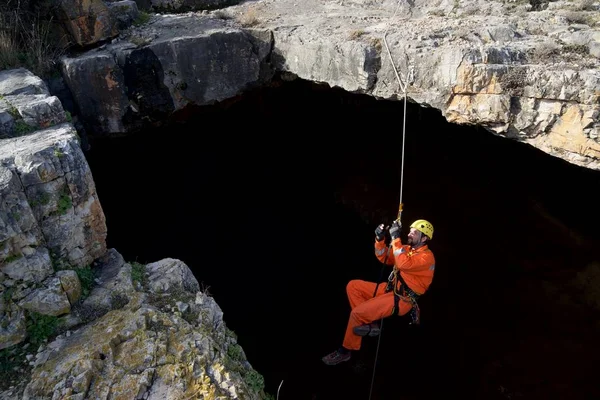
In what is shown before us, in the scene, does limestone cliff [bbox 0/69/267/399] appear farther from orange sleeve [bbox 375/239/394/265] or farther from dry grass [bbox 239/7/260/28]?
dry grass [bbox 239/7/260/28]

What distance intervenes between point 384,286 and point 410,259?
79 cm

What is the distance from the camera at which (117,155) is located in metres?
6.51

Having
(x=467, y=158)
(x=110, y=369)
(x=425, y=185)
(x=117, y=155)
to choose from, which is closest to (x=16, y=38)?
(x=117, y=155)

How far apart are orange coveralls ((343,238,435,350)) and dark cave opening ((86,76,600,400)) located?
881 mm

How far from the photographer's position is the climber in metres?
4.61

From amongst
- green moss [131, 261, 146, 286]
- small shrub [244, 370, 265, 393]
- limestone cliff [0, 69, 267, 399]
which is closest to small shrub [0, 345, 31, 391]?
limestone cliff [0, 69, 267, 399]

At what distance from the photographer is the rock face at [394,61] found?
147 inches

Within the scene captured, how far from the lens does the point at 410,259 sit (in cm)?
458

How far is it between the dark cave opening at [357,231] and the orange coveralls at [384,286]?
88 cm

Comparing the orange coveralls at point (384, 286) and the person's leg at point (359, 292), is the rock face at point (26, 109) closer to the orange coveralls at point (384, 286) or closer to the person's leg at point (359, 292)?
the orange coveralls at point (384, 286)

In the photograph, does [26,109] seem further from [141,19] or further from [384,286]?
[384,286]

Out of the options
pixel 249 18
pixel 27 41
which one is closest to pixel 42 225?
pixel 27 41

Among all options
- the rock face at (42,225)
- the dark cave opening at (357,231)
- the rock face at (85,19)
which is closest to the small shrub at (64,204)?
the rock face at (42,225)

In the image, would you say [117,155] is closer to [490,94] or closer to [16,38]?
[16,38]
